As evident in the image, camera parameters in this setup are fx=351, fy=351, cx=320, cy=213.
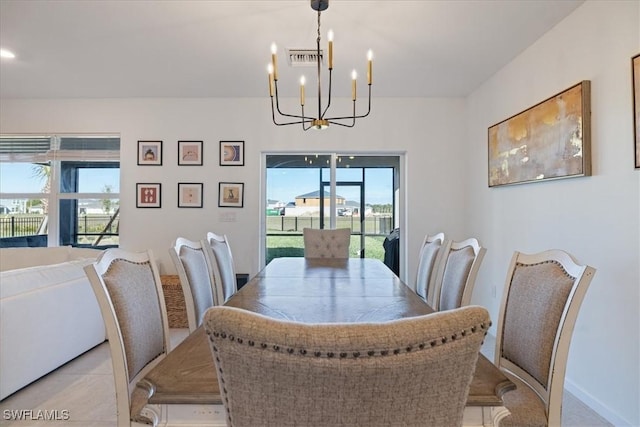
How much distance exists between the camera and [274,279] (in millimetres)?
2205

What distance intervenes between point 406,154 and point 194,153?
2499 millimetres

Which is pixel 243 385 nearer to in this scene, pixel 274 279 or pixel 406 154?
pixel 274 279

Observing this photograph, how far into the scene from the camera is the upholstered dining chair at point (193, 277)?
1.83 meters

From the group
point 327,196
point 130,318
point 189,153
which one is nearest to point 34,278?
point 130,318

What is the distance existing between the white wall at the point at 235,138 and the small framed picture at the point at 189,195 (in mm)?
59

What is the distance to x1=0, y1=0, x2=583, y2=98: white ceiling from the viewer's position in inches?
90.1

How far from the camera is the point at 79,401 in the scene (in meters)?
2.17

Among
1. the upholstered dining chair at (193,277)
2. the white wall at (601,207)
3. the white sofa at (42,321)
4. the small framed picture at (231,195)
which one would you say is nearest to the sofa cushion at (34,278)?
the white sofa at (42,321)

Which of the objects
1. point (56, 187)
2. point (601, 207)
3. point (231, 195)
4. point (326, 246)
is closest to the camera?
point (601, 207)

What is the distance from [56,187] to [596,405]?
5512 mm

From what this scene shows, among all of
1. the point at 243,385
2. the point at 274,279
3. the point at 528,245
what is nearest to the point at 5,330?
the point at 274,279

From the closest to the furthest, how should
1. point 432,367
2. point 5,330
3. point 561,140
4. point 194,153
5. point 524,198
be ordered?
point 432,367 < point 5,330 < point 561,140 < point 524,198 < point 194,153

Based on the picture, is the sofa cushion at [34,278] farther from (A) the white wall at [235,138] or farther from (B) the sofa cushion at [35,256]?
(A) the white wall at [235,138]

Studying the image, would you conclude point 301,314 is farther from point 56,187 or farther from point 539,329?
point 56,187
